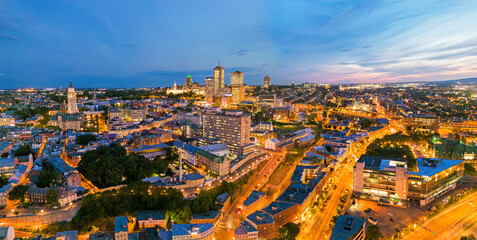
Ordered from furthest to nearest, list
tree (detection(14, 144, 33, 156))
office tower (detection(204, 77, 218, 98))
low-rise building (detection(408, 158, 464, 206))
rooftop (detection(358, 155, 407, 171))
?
office tower (detection(204, 77, 218, 98)) → tree (detection(14, 144, 33, 156)) → rooftop (detection(358, 155, 407, 171)) → low-rise building (detection(408, 158, 464, 206))

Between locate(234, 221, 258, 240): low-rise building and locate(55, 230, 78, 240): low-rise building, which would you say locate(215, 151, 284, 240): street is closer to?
locate(234, 221, 258, 240): low-rise building

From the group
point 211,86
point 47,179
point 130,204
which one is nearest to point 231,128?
point 130,204

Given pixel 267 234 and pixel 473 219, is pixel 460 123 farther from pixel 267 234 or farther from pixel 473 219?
pixel 267 234

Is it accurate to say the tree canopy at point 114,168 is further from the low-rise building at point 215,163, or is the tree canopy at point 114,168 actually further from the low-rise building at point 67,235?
the low-rise building at point 67,235

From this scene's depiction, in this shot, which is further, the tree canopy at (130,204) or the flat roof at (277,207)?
the flat roof at (277,207)

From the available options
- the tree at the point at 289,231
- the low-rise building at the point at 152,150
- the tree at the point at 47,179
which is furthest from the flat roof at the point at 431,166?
the tree at the point at 47,179

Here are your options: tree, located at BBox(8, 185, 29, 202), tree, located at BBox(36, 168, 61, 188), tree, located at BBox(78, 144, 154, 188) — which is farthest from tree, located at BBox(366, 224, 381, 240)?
tree, located at BBox(8, 185, 29, 202)
